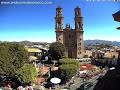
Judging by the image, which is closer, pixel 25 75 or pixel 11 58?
pixel 25 75

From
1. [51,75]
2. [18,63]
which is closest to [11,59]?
[18,63]

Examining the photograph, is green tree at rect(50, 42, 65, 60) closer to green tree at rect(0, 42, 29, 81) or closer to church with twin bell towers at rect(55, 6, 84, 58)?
church with twin bell towers at rect(55, 6, 84, 58)

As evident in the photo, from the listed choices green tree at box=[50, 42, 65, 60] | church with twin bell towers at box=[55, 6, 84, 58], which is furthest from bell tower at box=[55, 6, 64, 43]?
green tree at box=[50, 42, 65, 60]

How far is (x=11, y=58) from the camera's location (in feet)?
70.3

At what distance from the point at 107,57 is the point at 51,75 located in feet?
56.1

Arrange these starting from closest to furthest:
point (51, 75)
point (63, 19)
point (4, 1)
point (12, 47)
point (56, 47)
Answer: point (4, 1) → point (12, 47) → point (51, 75) → point (56, 47) → point (63, 19)

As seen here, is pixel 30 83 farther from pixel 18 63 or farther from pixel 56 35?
pixel 56 35

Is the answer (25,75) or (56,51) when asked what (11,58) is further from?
(56,51)

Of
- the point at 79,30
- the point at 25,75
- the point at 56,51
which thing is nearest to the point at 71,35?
the point at 79,30

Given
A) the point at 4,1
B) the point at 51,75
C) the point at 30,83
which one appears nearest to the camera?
the point at 4,1

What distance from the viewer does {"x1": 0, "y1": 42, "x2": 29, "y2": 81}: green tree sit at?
2042cm

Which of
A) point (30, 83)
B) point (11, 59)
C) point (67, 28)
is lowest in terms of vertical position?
point (30, 83)

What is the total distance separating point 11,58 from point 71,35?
965 inches

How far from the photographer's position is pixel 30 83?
20.1 meters
